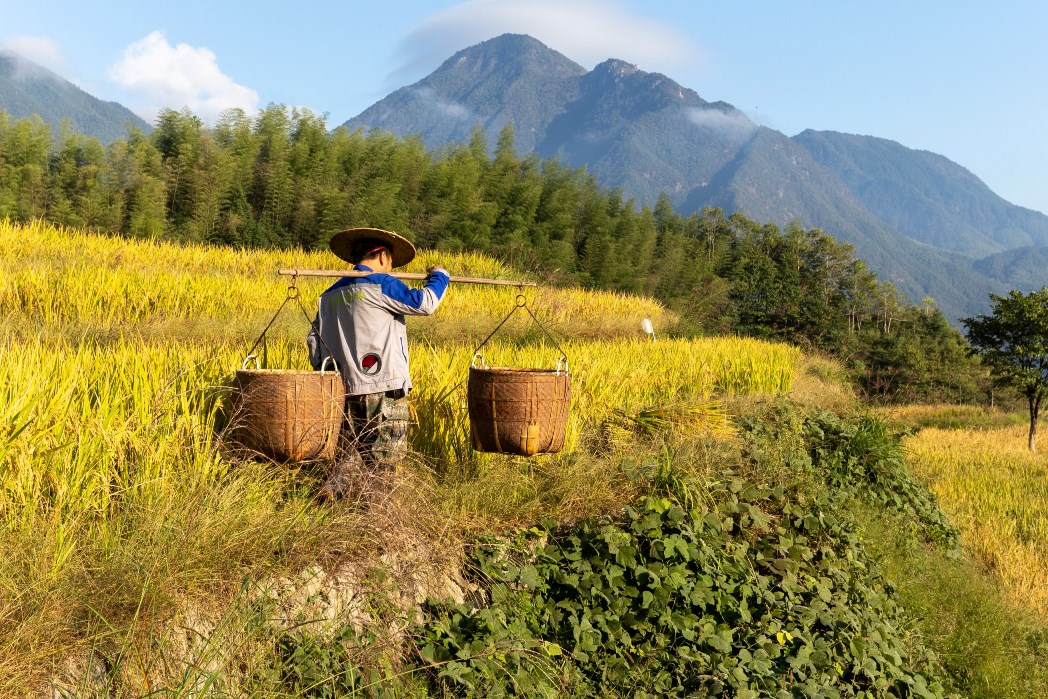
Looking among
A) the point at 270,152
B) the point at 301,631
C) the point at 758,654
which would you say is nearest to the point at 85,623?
the point at 301,631

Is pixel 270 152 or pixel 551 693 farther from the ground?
pixel 270 152

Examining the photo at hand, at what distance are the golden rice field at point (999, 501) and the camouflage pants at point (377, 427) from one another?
608 cm

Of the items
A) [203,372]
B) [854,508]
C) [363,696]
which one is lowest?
[854,508]

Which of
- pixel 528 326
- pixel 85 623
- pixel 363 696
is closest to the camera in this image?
pixel 85 623

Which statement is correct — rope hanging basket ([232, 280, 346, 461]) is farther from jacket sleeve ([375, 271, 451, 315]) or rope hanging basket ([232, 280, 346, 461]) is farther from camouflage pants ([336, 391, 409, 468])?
jacket sleeve ([375, 271, 451, 315])

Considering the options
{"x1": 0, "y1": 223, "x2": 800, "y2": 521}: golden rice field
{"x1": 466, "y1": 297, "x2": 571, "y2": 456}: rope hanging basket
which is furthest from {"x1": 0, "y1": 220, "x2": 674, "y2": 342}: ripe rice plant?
{"x1": 466, "y1": 297, "x2": 571, "y2": 456}: rope hanging basket

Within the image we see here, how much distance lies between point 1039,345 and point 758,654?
25008mm

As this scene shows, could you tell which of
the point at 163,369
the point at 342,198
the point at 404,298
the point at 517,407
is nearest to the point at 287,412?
the point at 404,298

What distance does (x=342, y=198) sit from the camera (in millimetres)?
20875

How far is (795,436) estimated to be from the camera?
6.50m

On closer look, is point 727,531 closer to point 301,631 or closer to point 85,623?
point 301,631

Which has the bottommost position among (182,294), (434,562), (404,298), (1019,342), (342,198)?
(434,562)

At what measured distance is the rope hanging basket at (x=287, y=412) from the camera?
3.07 meters

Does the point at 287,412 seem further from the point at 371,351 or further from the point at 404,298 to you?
the point at 404,298
